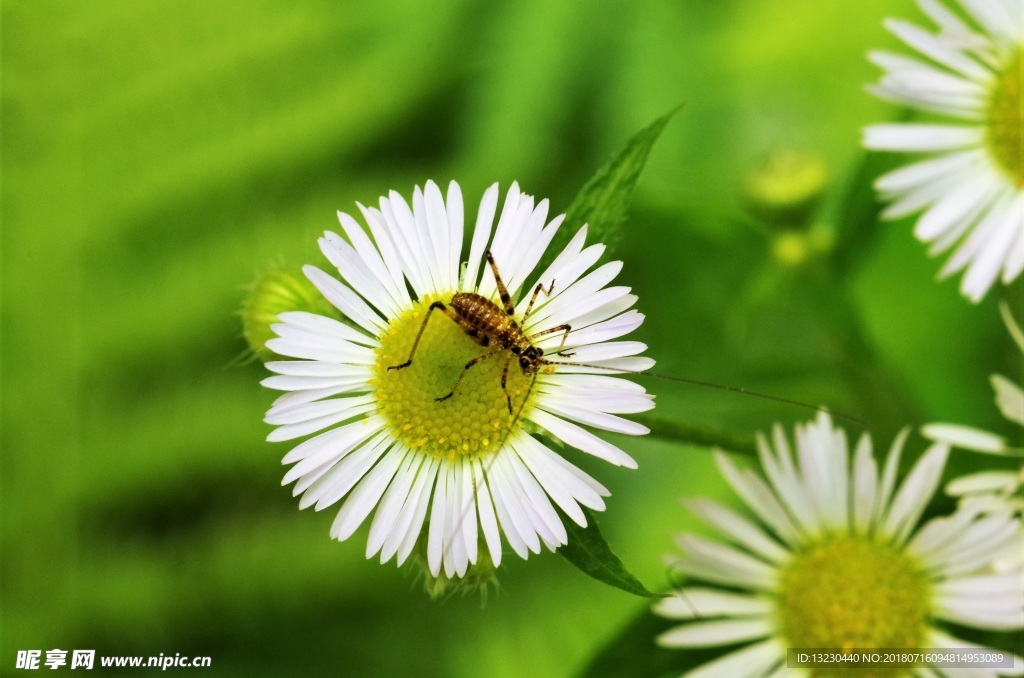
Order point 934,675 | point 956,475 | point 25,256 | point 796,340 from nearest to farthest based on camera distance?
point 934,675, point 956,475, point 796,340, point 25,256

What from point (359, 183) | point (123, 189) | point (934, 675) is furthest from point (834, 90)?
point (123, 189)

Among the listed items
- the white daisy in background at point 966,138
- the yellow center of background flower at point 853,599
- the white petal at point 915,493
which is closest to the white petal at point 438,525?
the yellow center of background flower at point 853,599

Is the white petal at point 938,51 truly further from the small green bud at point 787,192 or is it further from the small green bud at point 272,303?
the small green bud at point 272,303

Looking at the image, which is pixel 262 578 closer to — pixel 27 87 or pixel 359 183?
pixel 359 183

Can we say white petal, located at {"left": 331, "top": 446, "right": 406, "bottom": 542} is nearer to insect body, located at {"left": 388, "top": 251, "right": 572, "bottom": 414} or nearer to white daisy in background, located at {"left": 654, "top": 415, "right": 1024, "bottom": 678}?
insect body, located at {"left": 388, "top": 251, "right": 572, "bottom": 414}

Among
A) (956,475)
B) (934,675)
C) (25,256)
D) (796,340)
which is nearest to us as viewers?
(934,675)

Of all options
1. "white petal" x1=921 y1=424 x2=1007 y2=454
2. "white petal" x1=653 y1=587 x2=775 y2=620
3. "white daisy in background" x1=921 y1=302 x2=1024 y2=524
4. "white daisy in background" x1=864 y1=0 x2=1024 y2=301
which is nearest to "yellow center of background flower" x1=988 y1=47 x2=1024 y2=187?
"white daisy in background" x1=864 y1=0 x2=1024 y2=301

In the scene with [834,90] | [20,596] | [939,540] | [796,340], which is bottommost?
[20,596]
